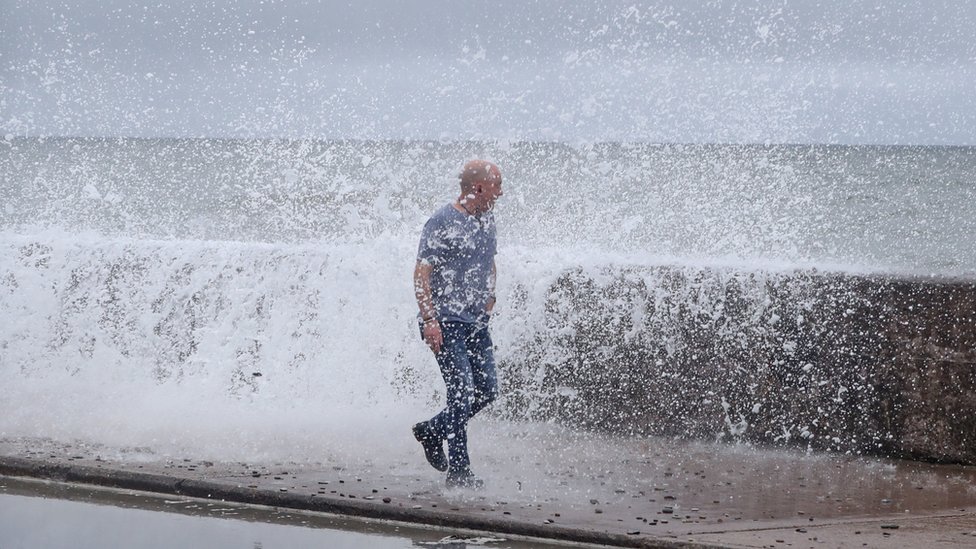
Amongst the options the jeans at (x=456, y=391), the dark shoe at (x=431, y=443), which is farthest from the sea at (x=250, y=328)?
the jeans at (x=456, y=391)

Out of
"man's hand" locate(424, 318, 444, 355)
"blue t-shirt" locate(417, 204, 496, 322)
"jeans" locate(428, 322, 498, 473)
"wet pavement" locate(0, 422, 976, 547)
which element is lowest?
"wet pavement" locate(0, 422, 976, 547)

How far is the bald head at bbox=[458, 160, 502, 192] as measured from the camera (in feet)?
19.2

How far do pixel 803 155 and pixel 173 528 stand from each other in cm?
8452

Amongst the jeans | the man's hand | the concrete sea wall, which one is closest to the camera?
the man's hand

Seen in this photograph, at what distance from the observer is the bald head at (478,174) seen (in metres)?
5.85

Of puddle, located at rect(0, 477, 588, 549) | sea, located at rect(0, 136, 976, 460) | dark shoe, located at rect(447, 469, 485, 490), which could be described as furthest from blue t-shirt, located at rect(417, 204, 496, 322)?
sea, located at rect(0, 136, 976, 460)

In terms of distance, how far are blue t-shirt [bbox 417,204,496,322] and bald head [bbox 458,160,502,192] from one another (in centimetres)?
16

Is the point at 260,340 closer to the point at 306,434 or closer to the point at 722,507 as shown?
the point at 306,434

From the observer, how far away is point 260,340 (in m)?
8.69

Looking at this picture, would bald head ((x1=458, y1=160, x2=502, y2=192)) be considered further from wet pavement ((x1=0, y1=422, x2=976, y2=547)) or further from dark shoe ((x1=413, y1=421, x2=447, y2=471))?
wet pavement ((x1=0, y1=422, x2=976, y2=547))

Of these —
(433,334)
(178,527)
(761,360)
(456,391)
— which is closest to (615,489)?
(456,391)

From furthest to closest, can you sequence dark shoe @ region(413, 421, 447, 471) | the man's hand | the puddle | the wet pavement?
dark shoe @ region(413, 421, 447, 471) < the man's hand < the wet pavement < the puddle

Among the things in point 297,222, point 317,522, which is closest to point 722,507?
point 317,522

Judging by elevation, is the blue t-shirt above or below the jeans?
above
